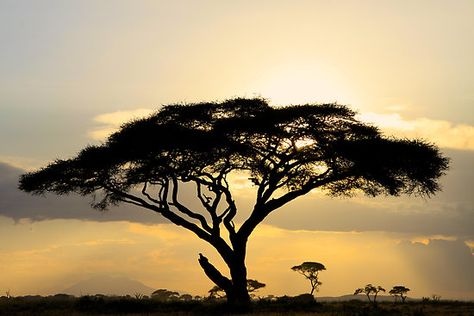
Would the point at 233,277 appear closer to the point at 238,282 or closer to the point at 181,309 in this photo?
the point at 238,282

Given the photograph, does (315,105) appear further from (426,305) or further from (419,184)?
(426,305)

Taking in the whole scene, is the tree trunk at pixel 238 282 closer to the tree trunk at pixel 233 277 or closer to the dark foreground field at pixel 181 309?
the tree trunk at pixel 233 277

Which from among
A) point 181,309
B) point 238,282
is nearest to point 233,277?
point 238,282

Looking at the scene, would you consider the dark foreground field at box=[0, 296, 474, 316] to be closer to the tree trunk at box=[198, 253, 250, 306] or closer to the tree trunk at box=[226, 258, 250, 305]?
the tree trunk at box=[226, 258, 250, 305]

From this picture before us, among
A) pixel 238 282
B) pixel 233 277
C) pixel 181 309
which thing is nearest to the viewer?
pixel 181 309

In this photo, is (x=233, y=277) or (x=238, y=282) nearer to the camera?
(x=238, y=282)

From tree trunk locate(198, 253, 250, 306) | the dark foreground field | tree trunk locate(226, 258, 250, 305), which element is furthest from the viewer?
tree trunk locate(198, 253, 250, 306)

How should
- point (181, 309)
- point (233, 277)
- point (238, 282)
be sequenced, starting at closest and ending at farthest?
point (181, 309) < point (238, 282) < point (233, 277)

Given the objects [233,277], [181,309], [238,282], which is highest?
[233,277]

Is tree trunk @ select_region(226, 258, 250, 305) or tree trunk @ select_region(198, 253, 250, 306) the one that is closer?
tree trunk @ select_region(226, 258, 250, 305)

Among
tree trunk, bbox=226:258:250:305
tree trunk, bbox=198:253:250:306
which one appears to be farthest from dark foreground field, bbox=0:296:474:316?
tree trunk, bbox=198:253:250:306

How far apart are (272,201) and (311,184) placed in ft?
8.02

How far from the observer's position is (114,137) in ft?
135

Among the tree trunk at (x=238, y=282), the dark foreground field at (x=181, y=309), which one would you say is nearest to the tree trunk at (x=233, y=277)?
the tree trunk at (x=238, y=282)
